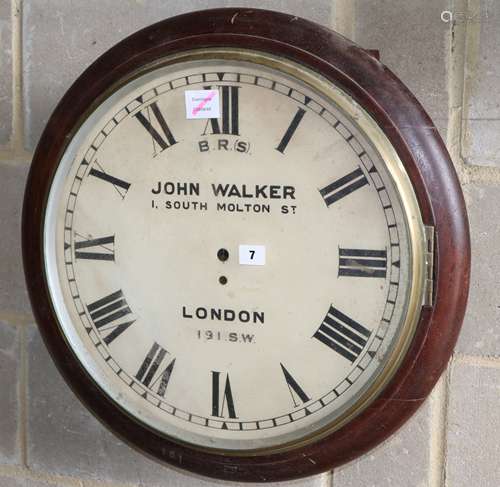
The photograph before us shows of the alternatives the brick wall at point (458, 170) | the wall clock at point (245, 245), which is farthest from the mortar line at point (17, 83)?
the wall clock at point (245, 245)

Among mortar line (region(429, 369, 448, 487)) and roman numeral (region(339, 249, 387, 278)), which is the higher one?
roman numeral (region(339, 249, 387, 278))

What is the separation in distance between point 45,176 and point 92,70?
0.39ft

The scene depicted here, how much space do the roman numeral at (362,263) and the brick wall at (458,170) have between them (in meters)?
0.14

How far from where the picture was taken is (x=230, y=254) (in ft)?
2.48

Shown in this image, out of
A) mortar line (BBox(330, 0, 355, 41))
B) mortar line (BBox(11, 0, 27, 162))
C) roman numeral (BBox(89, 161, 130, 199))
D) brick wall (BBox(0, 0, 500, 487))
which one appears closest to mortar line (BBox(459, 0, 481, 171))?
brick wall (BBox(0, 0, 500, 487))

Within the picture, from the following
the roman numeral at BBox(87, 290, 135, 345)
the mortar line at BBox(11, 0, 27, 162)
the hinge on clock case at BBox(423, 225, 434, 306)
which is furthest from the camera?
the mortar line at BBox(11, 0, 27, 162)

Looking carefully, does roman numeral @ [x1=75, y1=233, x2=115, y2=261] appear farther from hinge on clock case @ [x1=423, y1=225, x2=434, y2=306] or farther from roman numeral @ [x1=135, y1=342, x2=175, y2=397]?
hinge on clock case @ [x1=423, y1=225, x2=434, y2=306]

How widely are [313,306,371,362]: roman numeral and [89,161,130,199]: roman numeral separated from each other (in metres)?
0.24

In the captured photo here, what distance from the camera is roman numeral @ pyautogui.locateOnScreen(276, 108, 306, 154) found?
0.72m

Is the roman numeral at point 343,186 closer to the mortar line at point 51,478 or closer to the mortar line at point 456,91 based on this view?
the mortar line at point 456,91

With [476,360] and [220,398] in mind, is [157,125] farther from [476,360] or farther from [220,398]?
[476,360]

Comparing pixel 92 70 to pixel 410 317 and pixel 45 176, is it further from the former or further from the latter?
pixel 410 317

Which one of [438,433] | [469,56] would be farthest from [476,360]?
[469,56]

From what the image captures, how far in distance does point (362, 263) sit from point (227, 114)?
0.62 feet
